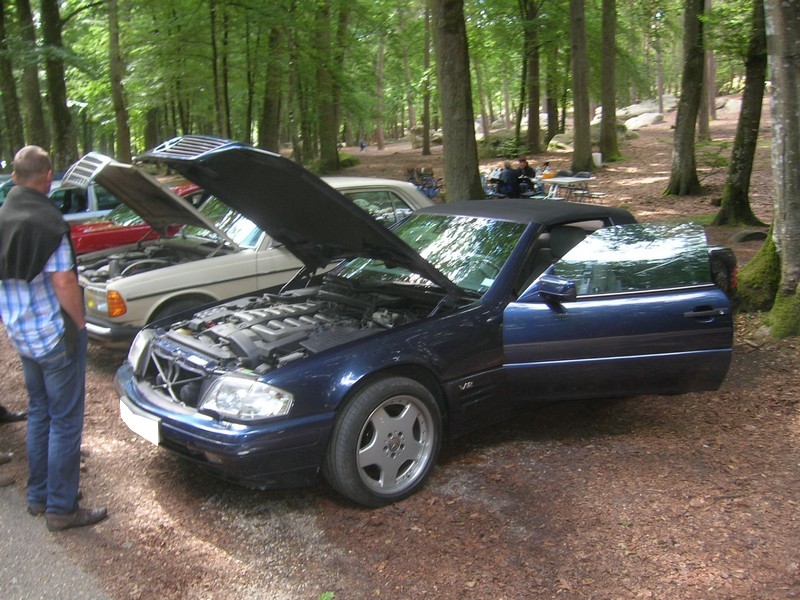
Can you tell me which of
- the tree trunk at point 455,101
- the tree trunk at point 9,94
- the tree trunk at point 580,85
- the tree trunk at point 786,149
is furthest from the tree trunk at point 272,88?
the tree trunk at point 786,149

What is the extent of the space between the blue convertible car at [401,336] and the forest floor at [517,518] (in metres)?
0.32


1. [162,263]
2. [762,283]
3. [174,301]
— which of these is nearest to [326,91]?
[162,263]

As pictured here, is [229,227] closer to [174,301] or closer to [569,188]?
[174,301]

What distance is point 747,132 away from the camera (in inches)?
422

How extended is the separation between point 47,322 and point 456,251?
2.70 meters

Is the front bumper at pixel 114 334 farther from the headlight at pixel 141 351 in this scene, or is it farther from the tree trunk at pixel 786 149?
the tree trunk at pixel 786 149

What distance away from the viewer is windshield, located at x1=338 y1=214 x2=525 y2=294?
4.89 metres

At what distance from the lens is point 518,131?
2906cm

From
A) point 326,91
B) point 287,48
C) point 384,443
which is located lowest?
point 384,443

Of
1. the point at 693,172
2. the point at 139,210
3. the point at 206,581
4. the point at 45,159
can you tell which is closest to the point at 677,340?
the point at 206,581

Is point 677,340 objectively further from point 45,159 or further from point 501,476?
point 45,159

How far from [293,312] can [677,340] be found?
2490 millimetres

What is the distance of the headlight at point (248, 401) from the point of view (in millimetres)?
3713

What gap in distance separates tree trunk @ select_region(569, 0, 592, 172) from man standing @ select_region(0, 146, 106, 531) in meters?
18.2
